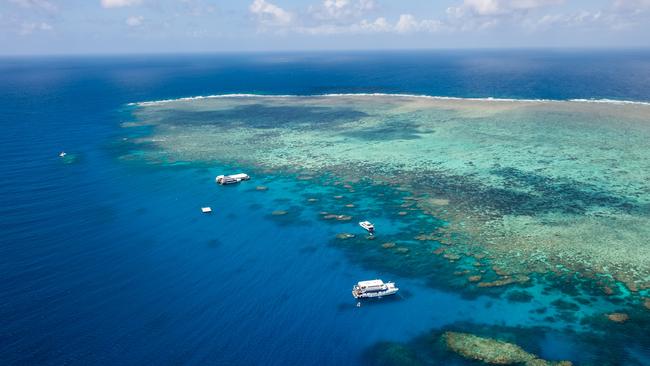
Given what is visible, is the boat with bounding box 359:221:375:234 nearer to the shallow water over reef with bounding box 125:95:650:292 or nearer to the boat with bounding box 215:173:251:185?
the shallow water over reef with bounding box 125:95:650:292

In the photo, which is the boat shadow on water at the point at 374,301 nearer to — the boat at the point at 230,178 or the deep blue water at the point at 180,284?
the deep blue water at the point at 180,284

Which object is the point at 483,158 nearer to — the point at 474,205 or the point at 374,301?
the point at 474,205

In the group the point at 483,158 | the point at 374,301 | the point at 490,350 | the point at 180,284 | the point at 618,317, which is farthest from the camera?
the point at 483,158

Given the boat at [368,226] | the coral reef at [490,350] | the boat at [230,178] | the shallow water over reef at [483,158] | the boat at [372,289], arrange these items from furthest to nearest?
1. the boat at [230,178]
2. the boat at [368,226]
3. the shallow water over reef at [483,158]
4. the boat at [372,289]
5. the coral reef at [490,350]

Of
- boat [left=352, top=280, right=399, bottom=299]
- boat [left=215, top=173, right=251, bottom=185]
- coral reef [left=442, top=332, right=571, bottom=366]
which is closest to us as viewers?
coral reef [left=442, top=332, right=571, bottom=366]

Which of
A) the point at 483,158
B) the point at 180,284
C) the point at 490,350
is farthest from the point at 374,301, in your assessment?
the point at 483,158

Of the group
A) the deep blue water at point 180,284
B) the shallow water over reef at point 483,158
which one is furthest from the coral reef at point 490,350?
the shallow water over reef at point 483,158

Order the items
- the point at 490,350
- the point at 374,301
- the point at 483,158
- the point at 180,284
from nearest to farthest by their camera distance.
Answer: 1. the point at 490,350
2. the point at 374,301
3. the point at 180,284
4. the point at 483,158

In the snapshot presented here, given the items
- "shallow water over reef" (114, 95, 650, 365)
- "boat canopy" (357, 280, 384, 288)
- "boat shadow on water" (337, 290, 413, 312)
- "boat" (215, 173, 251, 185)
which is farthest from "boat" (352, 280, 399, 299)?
"boat" (215, 173, 251, 185)
